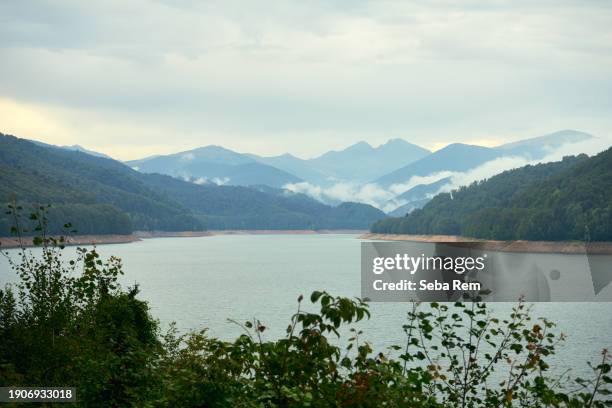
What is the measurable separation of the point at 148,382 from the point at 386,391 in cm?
376

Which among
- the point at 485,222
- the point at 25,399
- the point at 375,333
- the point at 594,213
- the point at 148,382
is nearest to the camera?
the point at 148,382

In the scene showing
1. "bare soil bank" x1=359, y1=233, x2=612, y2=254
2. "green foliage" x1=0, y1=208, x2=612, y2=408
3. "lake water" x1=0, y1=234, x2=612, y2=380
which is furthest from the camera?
"bare soil bank" x1=359, y1=233, x2=612, y2=254

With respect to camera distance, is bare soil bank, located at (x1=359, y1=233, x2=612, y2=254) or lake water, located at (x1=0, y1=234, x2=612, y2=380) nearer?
lake water, located at (x1=0, y1=234, x2=612, y2=380)

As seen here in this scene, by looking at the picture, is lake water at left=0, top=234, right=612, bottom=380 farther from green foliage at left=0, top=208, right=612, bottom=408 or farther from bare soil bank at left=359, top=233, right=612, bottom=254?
bare soil bank at left=359, top=233, right=612, bottom=254

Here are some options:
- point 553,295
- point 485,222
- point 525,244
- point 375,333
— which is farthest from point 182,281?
point 485,222

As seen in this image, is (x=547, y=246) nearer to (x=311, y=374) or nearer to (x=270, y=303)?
(x=270, y=303)

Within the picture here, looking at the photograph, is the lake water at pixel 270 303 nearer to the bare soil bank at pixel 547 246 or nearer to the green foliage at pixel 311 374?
the green foliage at pixel 311 374

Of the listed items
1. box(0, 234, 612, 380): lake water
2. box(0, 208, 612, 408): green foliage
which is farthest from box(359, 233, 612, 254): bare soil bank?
box(0, 208, 612, 408): green foliage

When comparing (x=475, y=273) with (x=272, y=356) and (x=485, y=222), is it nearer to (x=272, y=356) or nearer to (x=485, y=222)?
(x=272, y=356)

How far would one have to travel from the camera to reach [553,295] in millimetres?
80000

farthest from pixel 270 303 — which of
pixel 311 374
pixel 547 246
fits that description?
pixel 547 246

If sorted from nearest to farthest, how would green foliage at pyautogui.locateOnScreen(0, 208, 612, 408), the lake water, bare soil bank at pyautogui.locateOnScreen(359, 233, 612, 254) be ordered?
green foliage at pyautogui.locateOnScreen(0, 208, 612, 408) < the lake water < bare soil bank at pyautogui.locateOnScreen(359, 233, 612, 254)

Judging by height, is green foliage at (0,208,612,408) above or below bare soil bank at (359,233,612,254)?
above

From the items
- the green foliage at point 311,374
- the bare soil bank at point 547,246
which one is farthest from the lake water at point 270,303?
the bare soil bank at point 547,246
